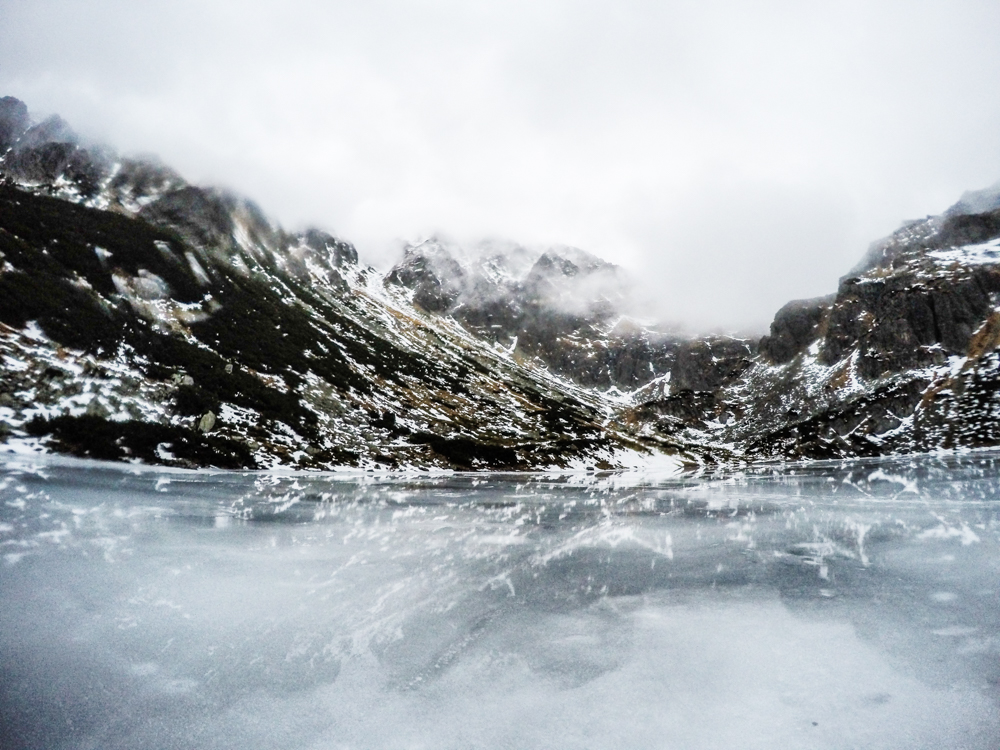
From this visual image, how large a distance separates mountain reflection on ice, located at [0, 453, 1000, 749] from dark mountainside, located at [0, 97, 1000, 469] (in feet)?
71.2

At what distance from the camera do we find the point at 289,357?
56.3 metres

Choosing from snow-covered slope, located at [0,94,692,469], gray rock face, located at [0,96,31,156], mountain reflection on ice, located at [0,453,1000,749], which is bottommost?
mountain reflection on ice, located at [0,453,1000,749]

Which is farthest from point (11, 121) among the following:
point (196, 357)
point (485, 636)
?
point (485, 636)

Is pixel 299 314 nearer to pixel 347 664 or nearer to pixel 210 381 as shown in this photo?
pixel 210 381

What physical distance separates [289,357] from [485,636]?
55187mm

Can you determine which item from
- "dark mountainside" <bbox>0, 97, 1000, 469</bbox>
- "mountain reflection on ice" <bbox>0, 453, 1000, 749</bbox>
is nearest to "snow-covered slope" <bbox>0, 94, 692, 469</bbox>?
"dark mountainside" <bbox>0, 97, 1000, 469</bbox>

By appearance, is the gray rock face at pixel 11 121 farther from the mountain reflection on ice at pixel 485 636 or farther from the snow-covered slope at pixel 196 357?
the mountain reflection on ice at pixel 485 636

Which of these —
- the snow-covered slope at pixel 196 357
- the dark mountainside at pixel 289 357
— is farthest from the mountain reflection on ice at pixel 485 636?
the dark mountainside at pixel 289 357

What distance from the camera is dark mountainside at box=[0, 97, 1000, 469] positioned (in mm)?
32000

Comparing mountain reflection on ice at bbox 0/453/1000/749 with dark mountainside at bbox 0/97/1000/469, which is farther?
dark mountainside at bbox 0/97/1000/469

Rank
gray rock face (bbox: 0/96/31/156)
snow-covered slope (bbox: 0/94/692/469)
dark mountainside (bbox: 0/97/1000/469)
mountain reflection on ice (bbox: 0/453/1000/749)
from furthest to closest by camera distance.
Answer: gray rock face (bbox: 0/96/31/156) < dark mountainside (bbox: 0/97/1000/469) < snow-covered slope (bbox: 0/94/692/469) < mountain reflection on ice (bbox: 0/453/1000/749)

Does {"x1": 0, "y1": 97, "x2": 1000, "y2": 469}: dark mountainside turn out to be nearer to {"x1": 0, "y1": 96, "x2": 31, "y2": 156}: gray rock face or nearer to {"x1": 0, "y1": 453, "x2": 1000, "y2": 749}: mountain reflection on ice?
{"x1": 0, "y1": 96, "x2": 31, "y2": 156}: gray rock face

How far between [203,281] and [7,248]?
24.1 metres

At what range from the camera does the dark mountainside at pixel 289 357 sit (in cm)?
3200
